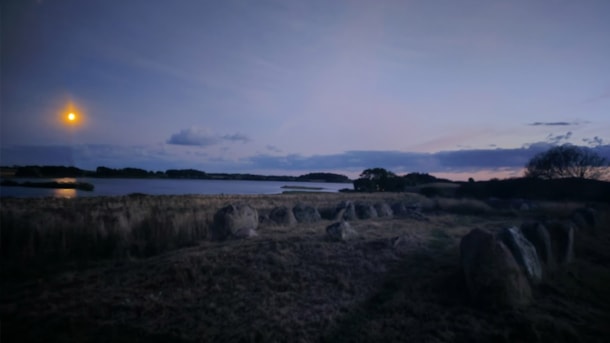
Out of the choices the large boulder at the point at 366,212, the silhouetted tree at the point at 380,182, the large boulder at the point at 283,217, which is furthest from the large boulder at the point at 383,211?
the silhouetted tree at the point at 380,182

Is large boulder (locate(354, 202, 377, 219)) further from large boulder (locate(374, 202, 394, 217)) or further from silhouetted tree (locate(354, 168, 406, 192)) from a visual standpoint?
silhouetted tree (locate(354, 168, 406, 192))

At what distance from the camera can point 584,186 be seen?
40.7 metres

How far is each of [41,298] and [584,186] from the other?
52.1 metres

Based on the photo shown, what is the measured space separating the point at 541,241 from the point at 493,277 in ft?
15.4

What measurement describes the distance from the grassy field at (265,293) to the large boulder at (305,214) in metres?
8.43

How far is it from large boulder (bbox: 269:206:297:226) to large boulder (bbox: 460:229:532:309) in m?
12.9

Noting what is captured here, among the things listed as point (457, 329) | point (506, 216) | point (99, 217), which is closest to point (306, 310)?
point (457, 329)

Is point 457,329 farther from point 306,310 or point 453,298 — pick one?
point 306,310

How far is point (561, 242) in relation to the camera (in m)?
11.6

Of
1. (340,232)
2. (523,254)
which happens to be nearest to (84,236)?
(340,232)

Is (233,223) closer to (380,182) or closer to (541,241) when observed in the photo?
(541,241)

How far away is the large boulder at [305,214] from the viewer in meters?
21.9

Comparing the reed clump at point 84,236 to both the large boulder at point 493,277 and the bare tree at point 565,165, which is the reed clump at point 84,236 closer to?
the large boulder at point 493,277

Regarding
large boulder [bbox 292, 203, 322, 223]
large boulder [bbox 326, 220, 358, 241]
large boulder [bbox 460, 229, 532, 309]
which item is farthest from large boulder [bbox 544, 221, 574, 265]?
large boulder [bbox 292, 203, 322, 223]
